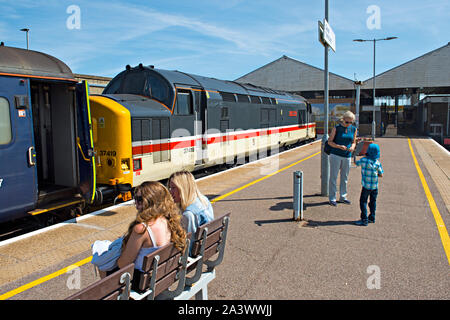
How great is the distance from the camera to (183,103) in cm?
988

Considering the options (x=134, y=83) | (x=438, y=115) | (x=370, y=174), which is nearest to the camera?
(x=370, y=174)

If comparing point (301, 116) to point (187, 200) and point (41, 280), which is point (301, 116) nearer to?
point (187, 200)

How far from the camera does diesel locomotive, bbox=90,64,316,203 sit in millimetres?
8000

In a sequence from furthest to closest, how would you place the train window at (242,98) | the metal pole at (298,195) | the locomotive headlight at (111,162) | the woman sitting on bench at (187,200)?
1. the train window at (242,98)
2. the locomotive headlight at (111,162)
3. the metal pole at (298,195)
4. the woman sitting on bench at (187,200)

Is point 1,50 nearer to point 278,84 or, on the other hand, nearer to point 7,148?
point 7,148

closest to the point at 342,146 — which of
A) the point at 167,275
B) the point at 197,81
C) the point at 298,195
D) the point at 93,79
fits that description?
the point at 298,195

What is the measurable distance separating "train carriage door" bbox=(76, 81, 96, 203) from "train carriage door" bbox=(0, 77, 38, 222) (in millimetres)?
1073

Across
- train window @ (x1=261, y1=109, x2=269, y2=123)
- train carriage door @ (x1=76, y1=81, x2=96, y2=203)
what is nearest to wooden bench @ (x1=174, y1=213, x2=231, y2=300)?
train carriage door @ (x1=76, y1=81, x2=96, y2=203)

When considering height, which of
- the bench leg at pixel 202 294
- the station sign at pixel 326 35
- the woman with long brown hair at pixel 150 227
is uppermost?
the station sign at pixel 326 35

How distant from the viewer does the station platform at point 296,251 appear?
4336mm

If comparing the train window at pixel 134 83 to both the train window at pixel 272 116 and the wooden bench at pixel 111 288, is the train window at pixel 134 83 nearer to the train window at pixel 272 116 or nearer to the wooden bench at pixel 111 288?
the wooden bench at pixel 111 288

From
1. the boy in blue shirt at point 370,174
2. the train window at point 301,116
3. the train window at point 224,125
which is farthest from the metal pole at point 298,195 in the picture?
the train window at point 301,116

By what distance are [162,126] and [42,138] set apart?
277cm
